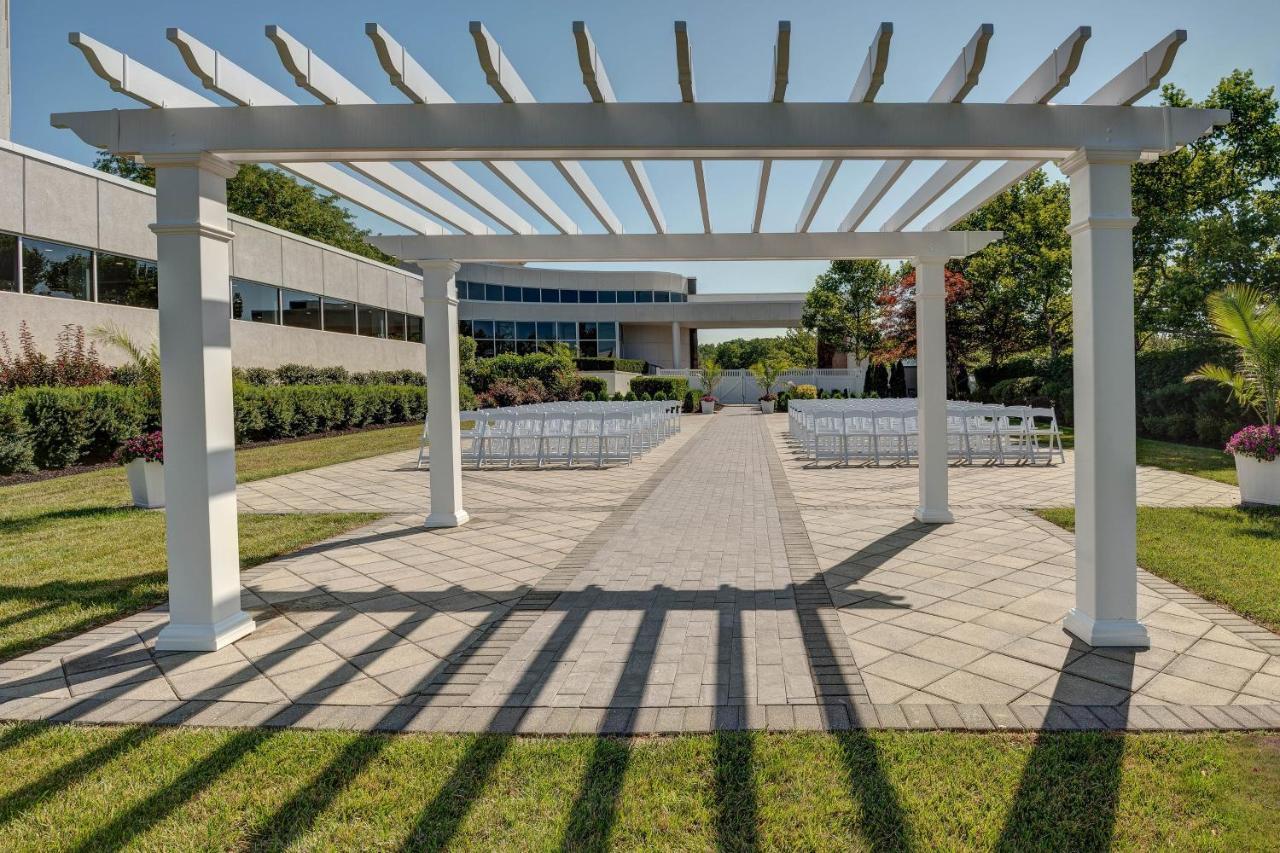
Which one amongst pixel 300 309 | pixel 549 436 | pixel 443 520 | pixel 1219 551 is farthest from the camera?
pixel 300 309

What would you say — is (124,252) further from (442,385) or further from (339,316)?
(442,385)

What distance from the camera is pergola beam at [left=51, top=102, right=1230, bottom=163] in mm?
3785

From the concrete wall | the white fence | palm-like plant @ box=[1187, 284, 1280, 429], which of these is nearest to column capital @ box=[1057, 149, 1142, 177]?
palm-like plant @ box=[1187, 284, 1280, 429]

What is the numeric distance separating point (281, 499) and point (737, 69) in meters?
8.01

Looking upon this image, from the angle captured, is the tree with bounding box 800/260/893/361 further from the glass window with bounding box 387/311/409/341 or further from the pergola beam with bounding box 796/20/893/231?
the pergola beam with bounding box 796/20/893/231

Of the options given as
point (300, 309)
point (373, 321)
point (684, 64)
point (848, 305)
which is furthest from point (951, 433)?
point (848, 305)

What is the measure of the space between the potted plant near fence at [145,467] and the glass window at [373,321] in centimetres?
1683

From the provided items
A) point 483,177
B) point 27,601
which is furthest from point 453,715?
point 483,177

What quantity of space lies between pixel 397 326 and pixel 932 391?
949 inches

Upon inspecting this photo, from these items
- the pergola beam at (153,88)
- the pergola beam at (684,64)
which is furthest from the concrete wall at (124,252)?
the pergola beam at (684,64)

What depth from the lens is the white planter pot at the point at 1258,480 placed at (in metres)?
7.56

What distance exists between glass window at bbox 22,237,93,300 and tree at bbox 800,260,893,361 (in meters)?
31.2

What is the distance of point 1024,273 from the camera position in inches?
925

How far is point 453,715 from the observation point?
3039mm
